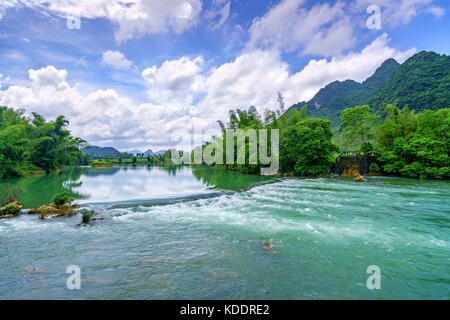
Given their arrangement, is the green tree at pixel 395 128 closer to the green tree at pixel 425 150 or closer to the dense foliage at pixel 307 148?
the green tree at pixel 425 150

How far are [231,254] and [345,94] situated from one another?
107 meters

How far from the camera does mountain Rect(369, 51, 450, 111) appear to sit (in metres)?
40.0

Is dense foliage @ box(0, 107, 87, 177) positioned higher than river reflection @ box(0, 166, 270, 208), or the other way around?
dense foliage @ box(0, 107, 87, 177)

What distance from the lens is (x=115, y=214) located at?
7711 mm

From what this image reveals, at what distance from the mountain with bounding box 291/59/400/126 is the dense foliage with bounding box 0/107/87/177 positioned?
6984cm

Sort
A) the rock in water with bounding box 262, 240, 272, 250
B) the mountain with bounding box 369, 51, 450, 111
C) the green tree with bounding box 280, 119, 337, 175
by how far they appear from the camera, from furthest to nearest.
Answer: the mountain with bounding box 369, 51, 450, 111, the green tree with bounding box 280, 119, 337, 175, the rock in water with bounding box 262, 240, 272, 250

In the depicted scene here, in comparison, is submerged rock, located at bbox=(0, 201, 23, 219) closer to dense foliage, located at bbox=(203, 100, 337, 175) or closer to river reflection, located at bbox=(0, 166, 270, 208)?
river reflection, located at bbox=(0, 166, 270, 208)

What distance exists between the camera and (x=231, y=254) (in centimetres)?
444

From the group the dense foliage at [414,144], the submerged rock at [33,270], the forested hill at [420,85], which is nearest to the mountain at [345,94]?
the forested hill at [420,85]

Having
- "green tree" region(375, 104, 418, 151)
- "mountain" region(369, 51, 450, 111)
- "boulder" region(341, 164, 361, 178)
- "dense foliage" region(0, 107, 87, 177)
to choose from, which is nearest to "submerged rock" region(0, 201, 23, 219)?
"dense foliage" region(0, 107, 87, 177)

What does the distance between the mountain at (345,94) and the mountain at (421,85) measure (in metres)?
12.4

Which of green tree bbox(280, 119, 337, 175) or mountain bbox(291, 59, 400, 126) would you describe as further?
mountain bbox(291, 59, 400, 126)
